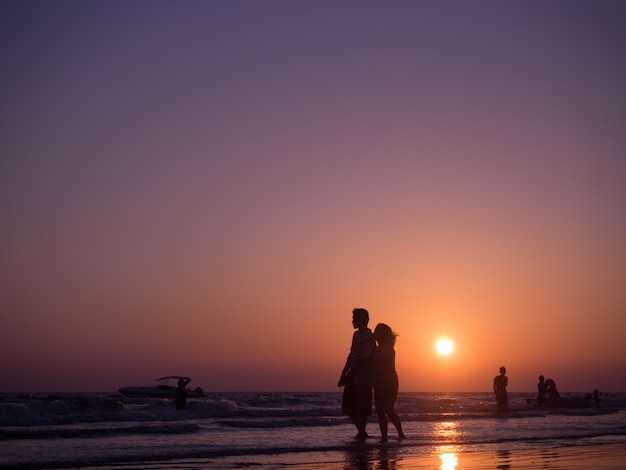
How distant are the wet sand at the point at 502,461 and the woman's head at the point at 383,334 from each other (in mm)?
3111

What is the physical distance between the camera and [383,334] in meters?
14.1

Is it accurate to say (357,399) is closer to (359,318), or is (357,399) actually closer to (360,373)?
(360,373)

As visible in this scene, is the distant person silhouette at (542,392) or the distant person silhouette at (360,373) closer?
the distant person silhouette at (360,373)

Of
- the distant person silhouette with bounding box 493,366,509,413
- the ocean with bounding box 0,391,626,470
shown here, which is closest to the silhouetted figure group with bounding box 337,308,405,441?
the ocean with bounding box 0,391,626,470

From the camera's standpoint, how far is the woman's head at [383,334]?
1405 cm

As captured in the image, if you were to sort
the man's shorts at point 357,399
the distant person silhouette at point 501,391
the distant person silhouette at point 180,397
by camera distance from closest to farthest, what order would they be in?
1. the man's shorts at point 357,399
2. the distant person silhouette at point 501,391
3. the distant person silhouette at point 180,397

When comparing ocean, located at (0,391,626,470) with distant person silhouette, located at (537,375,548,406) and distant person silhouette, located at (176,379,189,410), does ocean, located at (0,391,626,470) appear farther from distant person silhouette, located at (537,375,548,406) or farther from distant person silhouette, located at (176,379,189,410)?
distant person silhouette, located at (537,375,548,406)

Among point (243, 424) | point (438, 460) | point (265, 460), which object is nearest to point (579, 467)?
point (438, 460)

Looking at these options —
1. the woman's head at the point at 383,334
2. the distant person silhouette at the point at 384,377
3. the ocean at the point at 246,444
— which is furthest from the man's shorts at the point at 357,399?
the woman's head at the point at 383,334

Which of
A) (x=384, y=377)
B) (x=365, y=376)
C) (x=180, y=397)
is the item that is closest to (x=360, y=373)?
(x=365, y=376)

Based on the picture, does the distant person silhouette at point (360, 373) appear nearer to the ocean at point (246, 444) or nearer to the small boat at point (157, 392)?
the ocean at point (246, 444)

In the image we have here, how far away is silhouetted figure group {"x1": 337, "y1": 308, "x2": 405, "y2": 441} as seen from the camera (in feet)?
45.0

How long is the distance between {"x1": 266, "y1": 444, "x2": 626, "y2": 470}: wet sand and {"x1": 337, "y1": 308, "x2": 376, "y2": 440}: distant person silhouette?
2.70 meters

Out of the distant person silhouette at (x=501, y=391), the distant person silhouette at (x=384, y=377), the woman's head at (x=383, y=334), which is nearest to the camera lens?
the distant person silhouette at (x=384, y=377)
